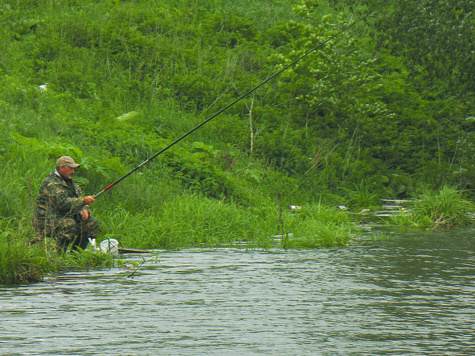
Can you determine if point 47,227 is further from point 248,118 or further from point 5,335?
point 248,118

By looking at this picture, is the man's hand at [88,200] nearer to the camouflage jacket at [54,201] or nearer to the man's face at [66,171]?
the camouflage jacket at [54,201]

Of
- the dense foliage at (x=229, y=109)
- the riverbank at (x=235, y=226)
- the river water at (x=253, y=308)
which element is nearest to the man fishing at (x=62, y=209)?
the riverbank at (x=235, y=226)

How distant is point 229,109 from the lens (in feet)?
65.9

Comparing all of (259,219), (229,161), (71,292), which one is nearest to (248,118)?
(229,161)

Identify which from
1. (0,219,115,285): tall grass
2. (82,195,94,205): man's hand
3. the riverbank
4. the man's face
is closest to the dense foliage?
the riverbank

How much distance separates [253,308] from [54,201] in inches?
134

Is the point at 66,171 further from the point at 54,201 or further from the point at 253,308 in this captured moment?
the point at 253,308

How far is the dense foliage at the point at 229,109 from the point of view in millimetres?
12211

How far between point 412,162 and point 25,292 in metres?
13.7

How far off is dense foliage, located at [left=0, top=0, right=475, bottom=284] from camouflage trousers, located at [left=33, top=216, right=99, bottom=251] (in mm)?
981

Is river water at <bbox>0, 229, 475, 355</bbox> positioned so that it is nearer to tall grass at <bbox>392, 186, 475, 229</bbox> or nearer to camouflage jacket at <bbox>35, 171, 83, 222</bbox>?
camouflage jacket at <bbox>35, 171, 83, 222</bbox>

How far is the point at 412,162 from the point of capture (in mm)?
19281

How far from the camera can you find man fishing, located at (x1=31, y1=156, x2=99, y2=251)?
29.5ft

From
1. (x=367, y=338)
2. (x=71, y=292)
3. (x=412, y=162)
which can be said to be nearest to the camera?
(x=367, y=338)
